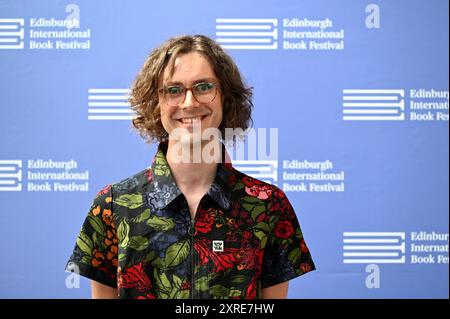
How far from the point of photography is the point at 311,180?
2488 mm

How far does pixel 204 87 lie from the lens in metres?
1.29

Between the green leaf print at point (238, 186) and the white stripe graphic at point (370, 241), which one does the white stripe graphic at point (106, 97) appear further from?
the green leaf print at point (238, 186)

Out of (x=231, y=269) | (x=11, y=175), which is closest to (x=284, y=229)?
(x=231, y=269)

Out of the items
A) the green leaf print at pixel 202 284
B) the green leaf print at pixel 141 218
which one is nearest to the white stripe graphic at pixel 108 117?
the green leaf print at pixel 141 218

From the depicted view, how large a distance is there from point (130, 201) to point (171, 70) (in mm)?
306

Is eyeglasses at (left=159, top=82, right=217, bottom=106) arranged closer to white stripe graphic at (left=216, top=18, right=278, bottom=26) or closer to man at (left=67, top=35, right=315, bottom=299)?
man at (left=67, top=35, right=315, bottom=299)

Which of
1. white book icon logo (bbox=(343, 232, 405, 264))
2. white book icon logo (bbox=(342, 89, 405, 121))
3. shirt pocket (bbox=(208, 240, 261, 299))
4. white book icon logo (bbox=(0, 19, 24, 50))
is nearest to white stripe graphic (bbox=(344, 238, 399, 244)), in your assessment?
white book icon logo (bbox=(343, 232, 405, 264))

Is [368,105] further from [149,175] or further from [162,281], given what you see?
[162,281]

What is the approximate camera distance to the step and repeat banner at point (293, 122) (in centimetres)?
245

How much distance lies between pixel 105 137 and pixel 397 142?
1.26 m

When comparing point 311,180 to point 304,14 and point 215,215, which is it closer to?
point 304,14

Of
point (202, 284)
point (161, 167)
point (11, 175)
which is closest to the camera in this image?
point (202, 284)

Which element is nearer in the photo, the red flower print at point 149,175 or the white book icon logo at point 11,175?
the red flower print at point 149,175
